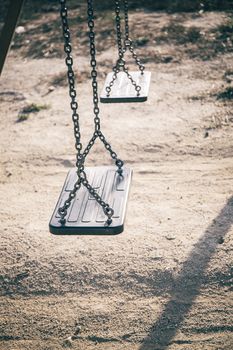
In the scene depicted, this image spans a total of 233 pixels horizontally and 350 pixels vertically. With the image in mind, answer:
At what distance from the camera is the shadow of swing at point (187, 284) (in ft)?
8.07

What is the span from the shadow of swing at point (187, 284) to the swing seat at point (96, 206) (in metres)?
0.71

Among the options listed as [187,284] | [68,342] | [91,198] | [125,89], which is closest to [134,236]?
[187,284]

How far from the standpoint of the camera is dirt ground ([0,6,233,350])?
2.55m

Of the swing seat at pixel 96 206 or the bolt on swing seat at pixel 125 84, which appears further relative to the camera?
the bolt on swing seat at pixel 125 84

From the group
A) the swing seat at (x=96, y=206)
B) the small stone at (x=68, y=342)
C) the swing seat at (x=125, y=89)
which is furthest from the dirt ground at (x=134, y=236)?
the swing seat at (x=125, y=89)

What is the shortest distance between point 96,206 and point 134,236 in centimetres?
79

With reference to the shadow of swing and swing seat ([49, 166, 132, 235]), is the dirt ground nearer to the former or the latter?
the shadow of swing

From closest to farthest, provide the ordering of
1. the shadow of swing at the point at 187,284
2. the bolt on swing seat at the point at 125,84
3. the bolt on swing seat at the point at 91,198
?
1. the bolt on swing seat at the point at 91,198
2. the shadow of swing at the point at 187,284
3. the bolt on swing seat at the point at 125,84

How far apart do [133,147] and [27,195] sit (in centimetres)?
120

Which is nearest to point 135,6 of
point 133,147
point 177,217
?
point 133,147

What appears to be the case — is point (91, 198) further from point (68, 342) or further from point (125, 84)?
point (125, 84)

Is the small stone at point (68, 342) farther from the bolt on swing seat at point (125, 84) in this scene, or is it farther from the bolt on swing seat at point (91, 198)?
the bolt on swing seat at point (125, 84)

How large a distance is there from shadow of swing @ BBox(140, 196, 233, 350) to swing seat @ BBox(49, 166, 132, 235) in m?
0.71

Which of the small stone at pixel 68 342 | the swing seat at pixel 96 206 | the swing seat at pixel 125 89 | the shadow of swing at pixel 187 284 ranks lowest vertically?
the small stone at pixel 68 342
